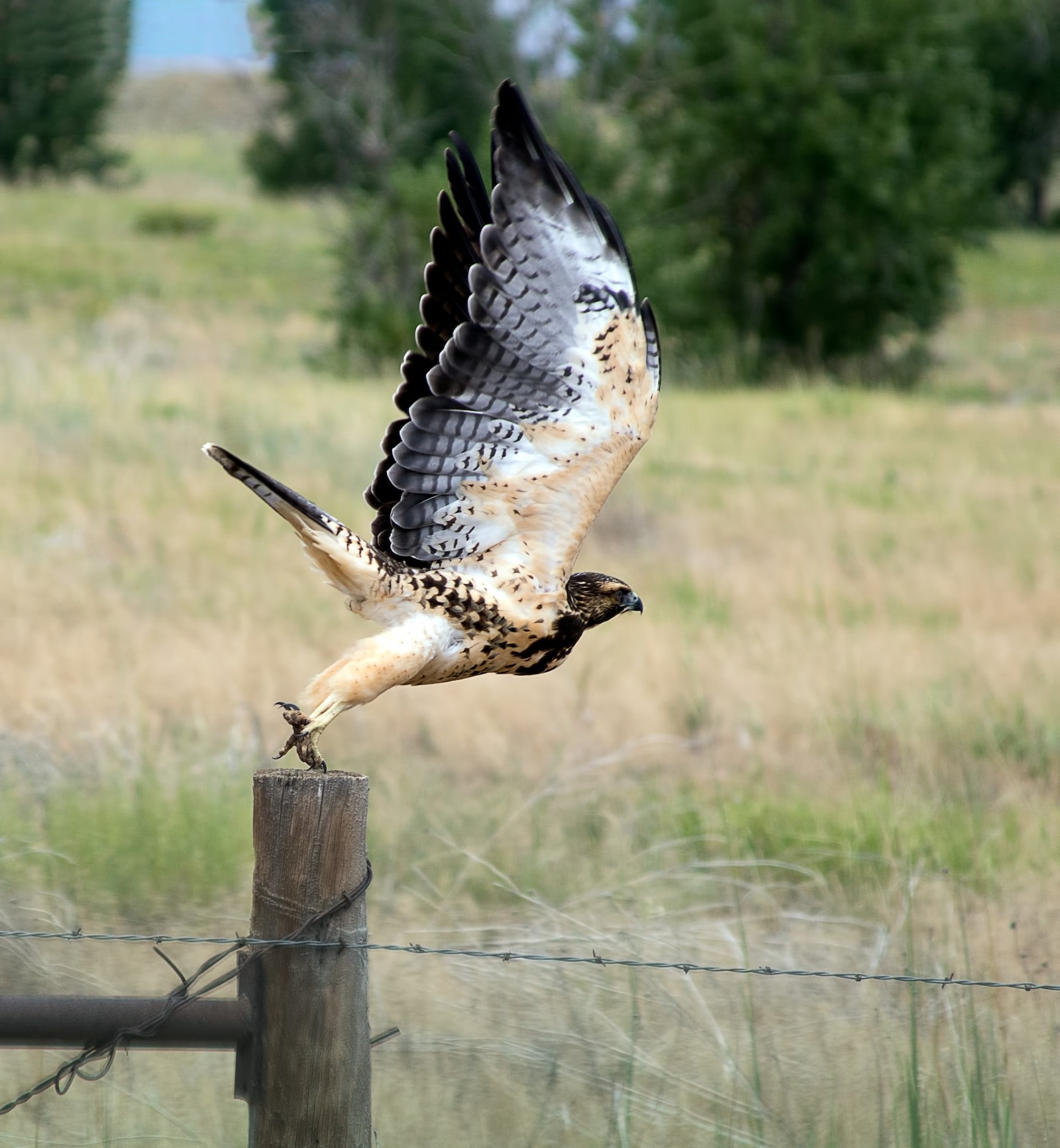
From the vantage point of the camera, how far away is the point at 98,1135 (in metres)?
3.00

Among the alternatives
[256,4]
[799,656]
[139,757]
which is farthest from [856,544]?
[256,4]

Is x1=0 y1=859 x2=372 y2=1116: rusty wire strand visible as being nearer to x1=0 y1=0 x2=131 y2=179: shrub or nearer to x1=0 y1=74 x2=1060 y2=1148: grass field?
x1=0 y1=74 x2=1060 y2=1148: grass field

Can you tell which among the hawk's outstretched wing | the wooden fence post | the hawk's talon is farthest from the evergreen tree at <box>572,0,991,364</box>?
the wooden fence post

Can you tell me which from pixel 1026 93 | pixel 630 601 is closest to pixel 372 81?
pixel 630 601

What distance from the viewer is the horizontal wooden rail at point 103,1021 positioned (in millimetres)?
2379

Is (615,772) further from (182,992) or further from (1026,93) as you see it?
(1026,93)

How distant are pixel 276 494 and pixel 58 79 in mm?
29185

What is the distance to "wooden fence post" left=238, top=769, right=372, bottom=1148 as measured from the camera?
2.46 metres

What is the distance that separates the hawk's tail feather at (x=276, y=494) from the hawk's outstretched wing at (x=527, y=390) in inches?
13.0

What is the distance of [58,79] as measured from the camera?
29.0m

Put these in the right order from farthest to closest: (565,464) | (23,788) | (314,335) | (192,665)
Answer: (314,335) → (192,665) → (23,788) → (565,464)

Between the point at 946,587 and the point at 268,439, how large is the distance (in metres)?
5.35

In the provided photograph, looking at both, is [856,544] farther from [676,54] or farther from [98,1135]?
[676,54]

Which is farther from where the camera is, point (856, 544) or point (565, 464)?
point (856, 544)
